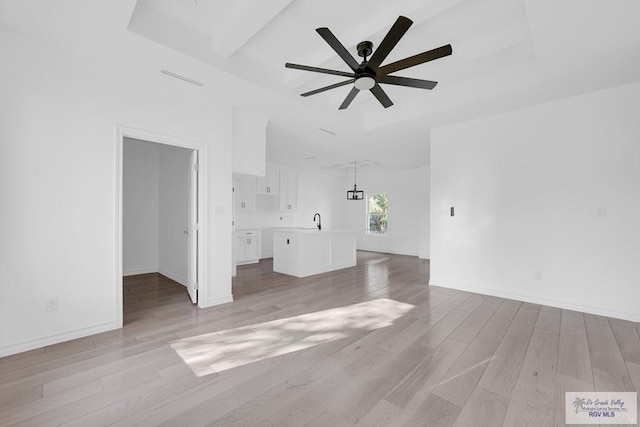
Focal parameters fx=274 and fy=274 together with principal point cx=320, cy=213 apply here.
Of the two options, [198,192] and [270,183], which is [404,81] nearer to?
[198,192]

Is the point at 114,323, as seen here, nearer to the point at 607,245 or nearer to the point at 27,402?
the point at 27,402

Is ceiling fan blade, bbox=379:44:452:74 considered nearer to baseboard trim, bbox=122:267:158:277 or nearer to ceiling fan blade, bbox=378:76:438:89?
ceiling fan blade, bbox=378:76:438:89

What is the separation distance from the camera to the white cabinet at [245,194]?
287 inches

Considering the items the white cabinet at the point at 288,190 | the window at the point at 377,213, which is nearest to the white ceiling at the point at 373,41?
the white cabinet at the point at 288,190

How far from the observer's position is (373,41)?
277 cm

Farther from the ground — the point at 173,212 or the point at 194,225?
the point at 173,212

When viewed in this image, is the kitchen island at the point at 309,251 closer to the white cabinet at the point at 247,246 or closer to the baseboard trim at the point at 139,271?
the white cabinet at the point at 247,246

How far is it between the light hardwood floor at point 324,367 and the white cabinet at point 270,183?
4381 mm

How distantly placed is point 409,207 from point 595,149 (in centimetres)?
534

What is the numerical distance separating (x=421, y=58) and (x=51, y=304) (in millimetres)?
3844

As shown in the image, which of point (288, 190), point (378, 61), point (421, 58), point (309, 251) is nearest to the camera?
point (421, 58)

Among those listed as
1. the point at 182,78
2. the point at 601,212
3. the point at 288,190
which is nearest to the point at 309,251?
the point at 288,190

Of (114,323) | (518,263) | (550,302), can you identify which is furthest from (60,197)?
(550,302)

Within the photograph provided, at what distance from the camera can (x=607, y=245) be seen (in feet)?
10.9
